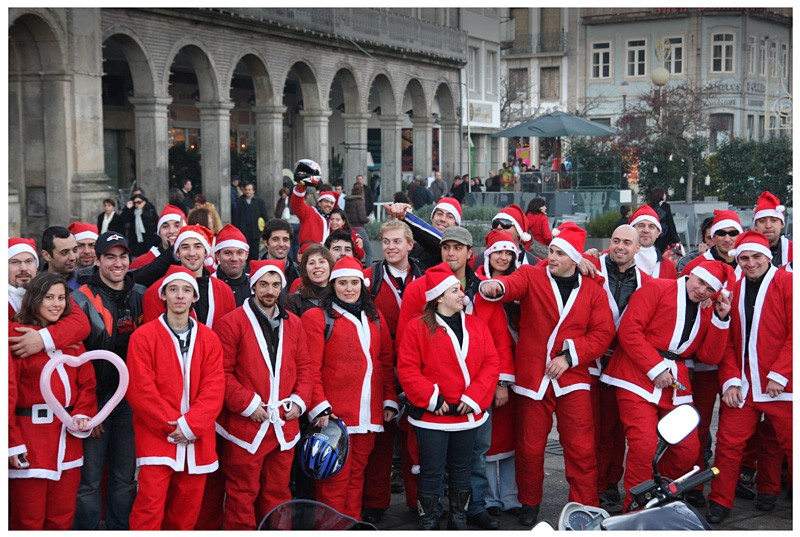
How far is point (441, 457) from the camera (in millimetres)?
6398

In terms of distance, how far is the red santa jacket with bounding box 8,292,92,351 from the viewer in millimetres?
5648

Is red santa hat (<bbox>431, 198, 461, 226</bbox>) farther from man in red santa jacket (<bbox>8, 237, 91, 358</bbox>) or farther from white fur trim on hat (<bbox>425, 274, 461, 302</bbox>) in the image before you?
man in red santa jacket (<bbox>8, 237, 91, 358</bbox>)

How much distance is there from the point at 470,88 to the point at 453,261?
36758 millimetres

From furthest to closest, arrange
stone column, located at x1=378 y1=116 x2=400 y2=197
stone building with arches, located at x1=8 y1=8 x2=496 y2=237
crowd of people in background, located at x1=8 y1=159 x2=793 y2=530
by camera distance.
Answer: stone column, located at x1=378 y1=116 x2=400 y2=197 < stone building with arches, located at x1=8 y1=8 x2=496 y2=237 < crowd of people in background, located at x1=8 y1=159 x2=793 y2=530

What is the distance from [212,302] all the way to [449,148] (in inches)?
1335

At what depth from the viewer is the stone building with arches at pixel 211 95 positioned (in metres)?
20.1

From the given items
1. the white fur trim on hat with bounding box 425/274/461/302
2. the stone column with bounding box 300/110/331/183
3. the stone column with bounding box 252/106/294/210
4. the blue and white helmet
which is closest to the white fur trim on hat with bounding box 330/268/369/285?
the white fur trim on hat with bounding box 425/274/461/302

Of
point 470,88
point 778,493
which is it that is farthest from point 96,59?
point 470,88

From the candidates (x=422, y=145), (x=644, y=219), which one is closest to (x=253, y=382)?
(x=644, y=219)

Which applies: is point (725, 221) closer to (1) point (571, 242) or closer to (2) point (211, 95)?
(1) point (571, 242)

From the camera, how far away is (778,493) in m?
7.16

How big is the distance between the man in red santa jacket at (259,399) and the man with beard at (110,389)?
0.54 meters

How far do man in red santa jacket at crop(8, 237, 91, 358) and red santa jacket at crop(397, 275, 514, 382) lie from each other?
1870 millimetres

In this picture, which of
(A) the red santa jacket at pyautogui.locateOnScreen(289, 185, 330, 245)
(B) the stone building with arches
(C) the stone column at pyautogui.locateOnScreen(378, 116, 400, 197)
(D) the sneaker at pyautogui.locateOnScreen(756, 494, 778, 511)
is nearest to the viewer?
(D) the sneaker at pyautogui.locateOnScreen(756, 494, 778, 511)
